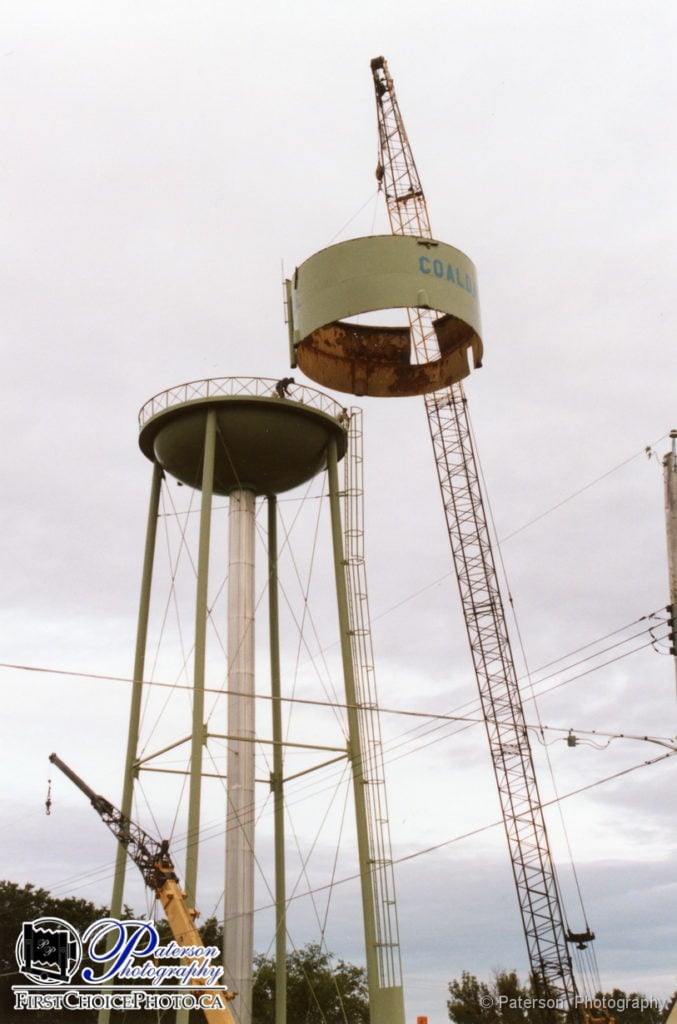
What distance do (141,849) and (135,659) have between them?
4587 millimetres

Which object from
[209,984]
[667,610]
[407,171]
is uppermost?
[407,171]

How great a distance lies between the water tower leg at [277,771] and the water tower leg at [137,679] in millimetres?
3471

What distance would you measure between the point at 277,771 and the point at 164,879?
14.2 feet

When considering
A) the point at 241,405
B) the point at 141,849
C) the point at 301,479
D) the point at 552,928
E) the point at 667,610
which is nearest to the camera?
the point at 667,610

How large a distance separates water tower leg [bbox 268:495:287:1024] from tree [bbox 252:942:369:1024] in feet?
87.9

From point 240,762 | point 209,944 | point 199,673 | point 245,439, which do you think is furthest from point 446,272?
point 209,944

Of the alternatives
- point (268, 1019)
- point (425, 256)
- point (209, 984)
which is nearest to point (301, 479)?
point (425, 256)

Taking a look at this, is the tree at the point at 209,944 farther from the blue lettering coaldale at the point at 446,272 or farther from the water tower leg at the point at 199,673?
the blue lettering coaldale at the point at 446,272

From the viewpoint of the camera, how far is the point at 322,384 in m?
30.3

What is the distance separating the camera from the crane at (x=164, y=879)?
22.7 m

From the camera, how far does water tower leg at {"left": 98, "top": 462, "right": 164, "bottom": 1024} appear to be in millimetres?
25969

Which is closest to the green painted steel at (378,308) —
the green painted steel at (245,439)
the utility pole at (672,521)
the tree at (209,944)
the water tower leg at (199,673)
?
the green painted steel at (245,439)

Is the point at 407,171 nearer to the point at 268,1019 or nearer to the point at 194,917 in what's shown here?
the point at 194,917

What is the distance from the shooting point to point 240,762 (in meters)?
27.2
